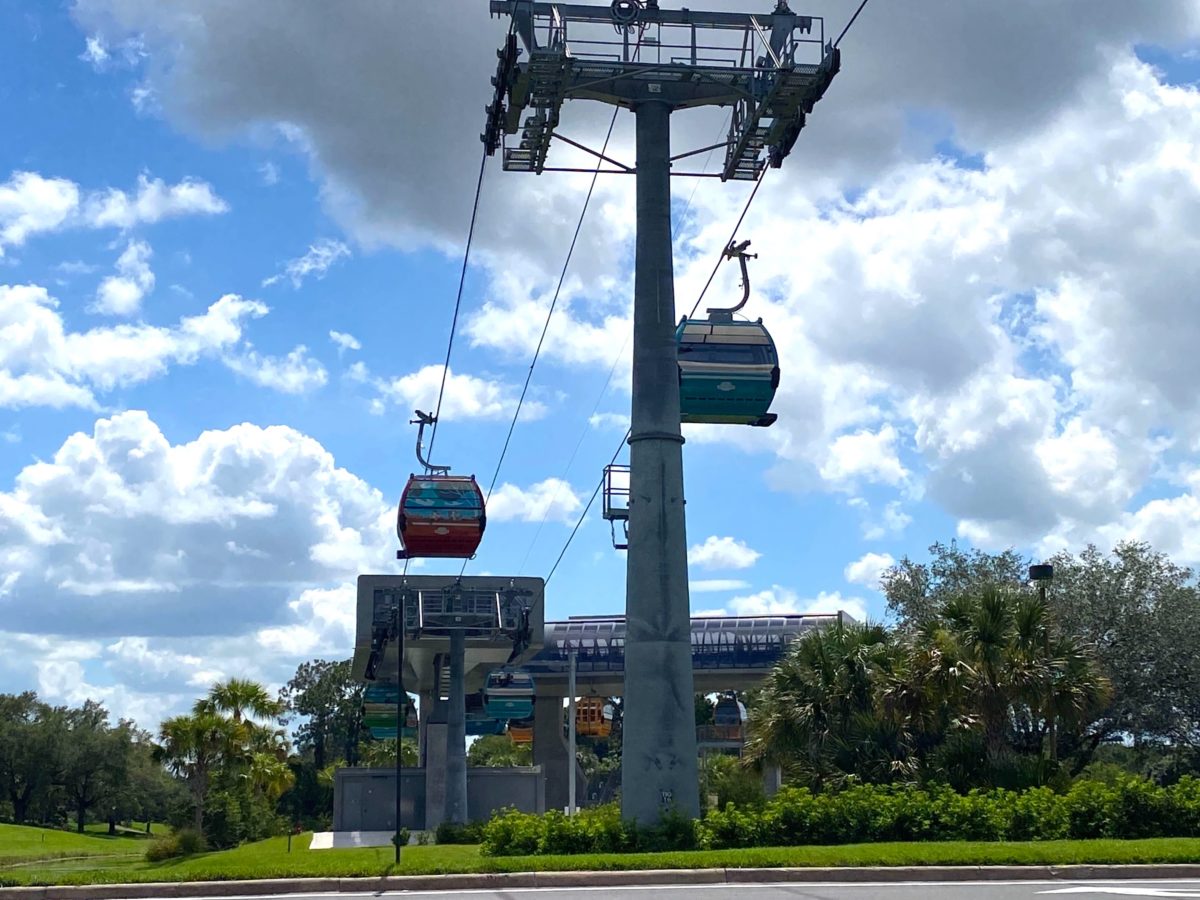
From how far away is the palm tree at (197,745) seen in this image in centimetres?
4822

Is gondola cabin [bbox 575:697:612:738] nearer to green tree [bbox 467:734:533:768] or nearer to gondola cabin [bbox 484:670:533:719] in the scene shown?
green tree [bbox 467:734:533:768]

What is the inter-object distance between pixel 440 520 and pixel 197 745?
44.6 feet

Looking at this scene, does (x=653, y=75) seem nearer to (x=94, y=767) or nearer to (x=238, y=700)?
(x=238, y=700)

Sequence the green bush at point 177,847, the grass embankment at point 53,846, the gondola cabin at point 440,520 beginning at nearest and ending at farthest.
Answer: the green bush at point 177,847 → the gondola cabin at point 440,520 → the grass embankment at point 53,846

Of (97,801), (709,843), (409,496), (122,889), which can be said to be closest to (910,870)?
(709,843)

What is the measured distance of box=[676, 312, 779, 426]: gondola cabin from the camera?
30297 mm

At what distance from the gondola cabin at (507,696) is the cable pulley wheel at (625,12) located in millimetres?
49036

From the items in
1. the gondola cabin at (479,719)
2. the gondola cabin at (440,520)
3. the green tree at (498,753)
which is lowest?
the green tree at (498,753)

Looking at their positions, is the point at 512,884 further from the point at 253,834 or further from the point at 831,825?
the point at 253,834

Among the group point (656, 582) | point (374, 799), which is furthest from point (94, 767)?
point (656, 582)

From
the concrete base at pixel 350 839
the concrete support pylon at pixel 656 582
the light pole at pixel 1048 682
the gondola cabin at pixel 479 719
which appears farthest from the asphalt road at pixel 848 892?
the gondola cabin at pixel 479 719

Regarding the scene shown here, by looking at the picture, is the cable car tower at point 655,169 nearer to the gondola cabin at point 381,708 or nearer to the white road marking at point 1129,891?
the white road marking at point 1129,891

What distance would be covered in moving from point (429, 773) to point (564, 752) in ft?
109

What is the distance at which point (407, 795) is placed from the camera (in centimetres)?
5603
